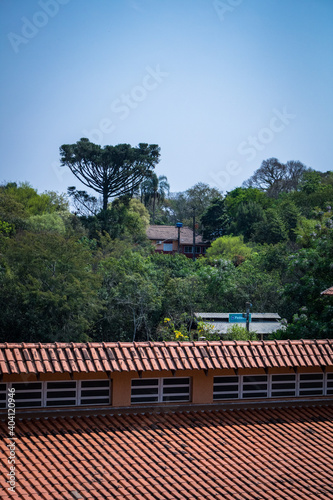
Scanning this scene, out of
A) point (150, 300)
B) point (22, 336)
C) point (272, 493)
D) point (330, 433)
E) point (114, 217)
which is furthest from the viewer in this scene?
point (114, 217)

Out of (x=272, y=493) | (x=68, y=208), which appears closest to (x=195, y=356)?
(x=272, y=493)

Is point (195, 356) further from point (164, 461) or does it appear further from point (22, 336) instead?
point (22, 336)

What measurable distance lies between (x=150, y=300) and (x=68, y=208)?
35.6 m

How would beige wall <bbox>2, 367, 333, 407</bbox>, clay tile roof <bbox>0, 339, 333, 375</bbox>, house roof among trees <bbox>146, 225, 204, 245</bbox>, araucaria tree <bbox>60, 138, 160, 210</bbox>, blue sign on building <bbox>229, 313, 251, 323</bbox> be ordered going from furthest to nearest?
1. house roof among trees <bbox>146, 225, 204, 245</bbox>
2. araucaria tree <bbox>60, 138, 160, 210</bbox>
3. blue sign on building <bbox>229, 313, 251, 323</bbox>
4. beige wall <bbox>2, 367, 333, 407</bbox>
5. clay tile roof <bbox>0, 339, 333, 375</bbox>

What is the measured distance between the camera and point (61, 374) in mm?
9898

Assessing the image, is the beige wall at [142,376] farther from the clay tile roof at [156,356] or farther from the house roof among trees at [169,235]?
the house roof among trees at [169,235]

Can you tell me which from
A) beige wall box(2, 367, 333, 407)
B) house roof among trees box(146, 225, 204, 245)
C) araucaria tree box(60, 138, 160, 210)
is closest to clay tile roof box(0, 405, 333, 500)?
beige wall box(2, 367, 333, 407)

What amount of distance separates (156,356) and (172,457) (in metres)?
1.84

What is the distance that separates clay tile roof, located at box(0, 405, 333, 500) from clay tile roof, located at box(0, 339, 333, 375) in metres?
0.87

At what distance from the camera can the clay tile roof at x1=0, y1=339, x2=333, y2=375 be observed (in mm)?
9547

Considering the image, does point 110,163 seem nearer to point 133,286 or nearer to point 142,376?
point 133,286

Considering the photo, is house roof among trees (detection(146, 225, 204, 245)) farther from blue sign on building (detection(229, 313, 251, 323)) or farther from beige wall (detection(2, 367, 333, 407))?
beige wall (detection(2, 367, 333, 407))

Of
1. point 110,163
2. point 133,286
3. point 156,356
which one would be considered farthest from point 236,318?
point 110,163

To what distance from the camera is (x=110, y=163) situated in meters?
52.2
